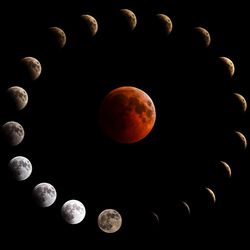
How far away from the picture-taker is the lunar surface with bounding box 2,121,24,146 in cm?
539

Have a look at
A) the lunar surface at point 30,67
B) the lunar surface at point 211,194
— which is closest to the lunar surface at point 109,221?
the lunar surface at point 211,194

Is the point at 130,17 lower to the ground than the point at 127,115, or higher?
higher

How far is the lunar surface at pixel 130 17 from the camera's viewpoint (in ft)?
19.4

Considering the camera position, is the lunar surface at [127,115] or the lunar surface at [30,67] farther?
the lunar surface at [127,115]

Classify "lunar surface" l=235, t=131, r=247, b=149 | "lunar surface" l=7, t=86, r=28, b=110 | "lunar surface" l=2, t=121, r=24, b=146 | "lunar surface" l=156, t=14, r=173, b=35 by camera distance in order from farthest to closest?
1. "lunar surface" l=156, t=14, r=173, b=35
2. "lunar surface" l=235, t=131, r=247, b=149
3. "lunar surface" l=7, t=86, r=28, b=110
4. "lunar surface" l=2, t=121, r=24, b=146

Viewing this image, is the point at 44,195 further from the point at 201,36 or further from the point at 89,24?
the point at 201,36

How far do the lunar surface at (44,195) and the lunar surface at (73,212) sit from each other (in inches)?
7.7

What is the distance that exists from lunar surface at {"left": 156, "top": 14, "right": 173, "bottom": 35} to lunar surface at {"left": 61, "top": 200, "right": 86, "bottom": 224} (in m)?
2.74

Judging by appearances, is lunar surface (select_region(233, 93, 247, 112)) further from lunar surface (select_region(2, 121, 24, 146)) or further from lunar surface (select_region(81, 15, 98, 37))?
lunar surface (select_region(2, 121, 24, 146))

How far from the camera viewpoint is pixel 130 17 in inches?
234

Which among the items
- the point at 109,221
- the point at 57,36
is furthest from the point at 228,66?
the point at 109,221

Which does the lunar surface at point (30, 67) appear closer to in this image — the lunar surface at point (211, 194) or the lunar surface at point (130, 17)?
the lunar surface at point (130, 17)

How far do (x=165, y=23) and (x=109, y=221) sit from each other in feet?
9.41

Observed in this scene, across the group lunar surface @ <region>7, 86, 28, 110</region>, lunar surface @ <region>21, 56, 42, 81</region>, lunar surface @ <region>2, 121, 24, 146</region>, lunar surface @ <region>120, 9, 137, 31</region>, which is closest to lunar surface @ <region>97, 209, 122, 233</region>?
lunar surface @ <region>2, 121, 24, 146</region>
